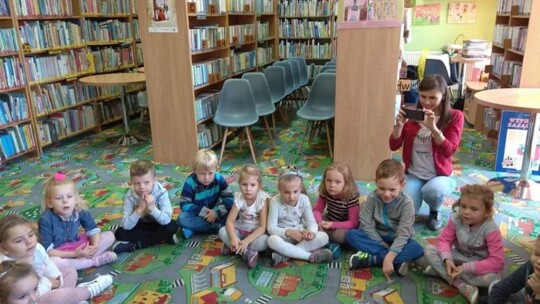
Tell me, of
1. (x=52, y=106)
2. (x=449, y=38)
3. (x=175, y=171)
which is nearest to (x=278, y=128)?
(x=175, y=171)

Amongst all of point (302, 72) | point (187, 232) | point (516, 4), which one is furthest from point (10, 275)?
point (302, 72)

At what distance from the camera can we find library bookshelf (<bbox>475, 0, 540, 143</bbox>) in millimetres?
3930

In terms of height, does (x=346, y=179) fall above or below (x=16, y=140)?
above

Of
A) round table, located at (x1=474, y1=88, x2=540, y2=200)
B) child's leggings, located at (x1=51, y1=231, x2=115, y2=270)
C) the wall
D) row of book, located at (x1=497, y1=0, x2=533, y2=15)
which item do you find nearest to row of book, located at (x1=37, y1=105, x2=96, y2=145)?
child's leggings, located at (x1=51, y1=231, x2=115, y2=270)

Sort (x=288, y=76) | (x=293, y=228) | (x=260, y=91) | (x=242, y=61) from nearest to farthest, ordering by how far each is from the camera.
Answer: (x=293, y=228)
(x=260, y=91)
(x=242, y=61)
(x=288, y=76)

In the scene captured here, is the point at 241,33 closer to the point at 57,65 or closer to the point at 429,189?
the point at 57,65

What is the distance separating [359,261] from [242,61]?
152 inches

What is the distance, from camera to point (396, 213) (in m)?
2.47

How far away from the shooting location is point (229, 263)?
8.39 feet

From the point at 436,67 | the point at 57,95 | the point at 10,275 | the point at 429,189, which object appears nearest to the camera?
the point at 10,275

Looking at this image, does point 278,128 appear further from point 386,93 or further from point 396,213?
point 396,213

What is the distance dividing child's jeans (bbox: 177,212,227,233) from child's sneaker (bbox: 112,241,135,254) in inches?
13.1

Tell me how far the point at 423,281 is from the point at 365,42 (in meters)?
1.98

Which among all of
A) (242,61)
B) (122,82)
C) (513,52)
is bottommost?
(122,82)
